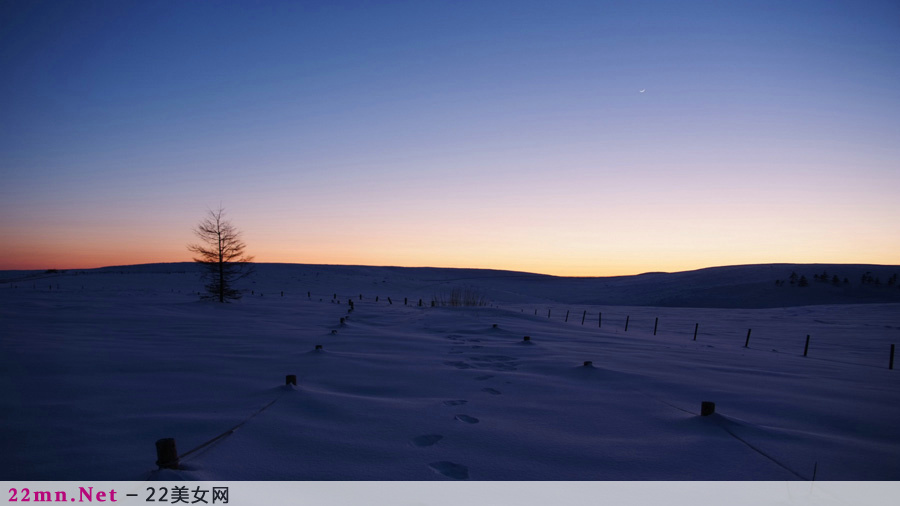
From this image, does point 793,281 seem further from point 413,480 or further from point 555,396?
point 413,480

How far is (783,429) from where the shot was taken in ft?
13.8

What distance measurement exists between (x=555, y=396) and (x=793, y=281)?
50.2 meters

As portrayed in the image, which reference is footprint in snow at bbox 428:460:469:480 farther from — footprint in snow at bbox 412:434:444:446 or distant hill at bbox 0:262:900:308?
distant hill at bbox 0:262:900:308

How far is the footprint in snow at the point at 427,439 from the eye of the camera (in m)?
3.75

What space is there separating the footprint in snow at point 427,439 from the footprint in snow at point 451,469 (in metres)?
0.38

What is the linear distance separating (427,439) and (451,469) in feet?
1.97

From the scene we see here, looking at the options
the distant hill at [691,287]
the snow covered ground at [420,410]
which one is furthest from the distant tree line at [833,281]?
the snow covered ground at [420,410]

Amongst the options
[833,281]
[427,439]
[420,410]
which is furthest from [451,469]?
[833,281]

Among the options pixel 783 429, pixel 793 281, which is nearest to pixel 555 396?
pixel 783 429
